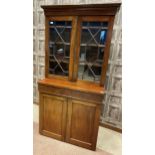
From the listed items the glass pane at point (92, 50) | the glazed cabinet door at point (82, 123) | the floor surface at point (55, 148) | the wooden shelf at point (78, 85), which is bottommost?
the floor surface at point (55, 148)

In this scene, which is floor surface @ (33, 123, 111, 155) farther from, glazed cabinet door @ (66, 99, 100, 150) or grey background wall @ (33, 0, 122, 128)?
grey background wall @ (33, 0, 122, 128)

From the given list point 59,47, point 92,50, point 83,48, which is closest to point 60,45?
point 59,47

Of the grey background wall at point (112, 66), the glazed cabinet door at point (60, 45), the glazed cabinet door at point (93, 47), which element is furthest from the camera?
the grey background wall at point (112, 66)

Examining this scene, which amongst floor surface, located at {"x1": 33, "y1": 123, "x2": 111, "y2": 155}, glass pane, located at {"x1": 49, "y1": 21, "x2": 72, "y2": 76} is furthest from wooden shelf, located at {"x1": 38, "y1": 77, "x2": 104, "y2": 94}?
floor surface, located at {"x1": 33, "y1": 123, "x2": 111, "y2": 155}

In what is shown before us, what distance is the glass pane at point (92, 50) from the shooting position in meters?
1.74

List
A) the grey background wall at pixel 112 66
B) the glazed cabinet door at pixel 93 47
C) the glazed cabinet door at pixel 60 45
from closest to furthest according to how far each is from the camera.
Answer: the glazed cabinet door at pixel 93 47 → the glazed cabinet door at pixel 60 45 → the grey background wall at pixel 112 66

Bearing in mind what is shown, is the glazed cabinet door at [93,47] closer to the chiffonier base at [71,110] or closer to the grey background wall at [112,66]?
the chiffonier base at [71,110]

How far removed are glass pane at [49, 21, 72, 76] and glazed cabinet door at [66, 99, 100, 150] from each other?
1.73 ft

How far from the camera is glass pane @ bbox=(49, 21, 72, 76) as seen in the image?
187 centimetres

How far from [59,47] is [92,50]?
487mm

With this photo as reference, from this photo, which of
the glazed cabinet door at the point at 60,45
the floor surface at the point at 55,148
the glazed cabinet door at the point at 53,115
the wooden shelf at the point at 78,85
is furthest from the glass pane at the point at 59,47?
the floor surface at the point at 55,148

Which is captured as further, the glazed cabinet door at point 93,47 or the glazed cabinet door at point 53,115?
the glazed cabinet door at point 53,115

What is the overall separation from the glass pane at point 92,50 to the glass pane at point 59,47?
0.68ft
